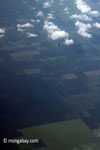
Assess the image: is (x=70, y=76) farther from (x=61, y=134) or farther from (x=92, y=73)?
(x=61, y=134)

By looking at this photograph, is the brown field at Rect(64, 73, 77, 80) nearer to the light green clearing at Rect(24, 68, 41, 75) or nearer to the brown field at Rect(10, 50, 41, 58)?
the light green clearing at Rect(24, 68, 41, 75)

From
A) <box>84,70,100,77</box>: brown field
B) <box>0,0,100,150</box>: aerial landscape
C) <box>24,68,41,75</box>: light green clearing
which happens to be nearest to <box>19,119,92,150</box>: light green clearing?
<box>0,0,100,150</box>: aerial landscape

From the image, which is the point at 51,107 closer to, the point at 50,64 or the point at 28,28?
the point at 50,64

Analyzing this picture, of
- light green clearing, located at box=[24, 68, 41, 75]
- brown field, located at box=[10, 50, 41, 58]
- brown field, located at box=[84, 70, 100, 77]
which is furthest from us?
brown field, located at box=[10, 50, 41, 58]

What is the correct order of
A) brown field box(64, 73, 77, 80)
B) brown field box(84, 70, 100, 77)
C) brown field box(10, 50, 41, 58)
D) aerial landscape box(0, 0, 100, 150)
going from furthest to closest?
brown field box(10, 50, 41, 58)
brown field box(84, 70, 100, 77)
brown field box(64, 73, 77, 80)
aerial landscape box(0, 0, 100, 150)

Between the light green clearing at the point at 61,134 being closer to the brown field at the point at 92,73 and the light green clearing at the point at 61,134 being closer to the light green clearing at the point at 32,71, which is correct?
the brown field at the point at 92,73

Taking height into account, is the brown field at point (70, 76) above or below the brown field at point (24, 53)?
below

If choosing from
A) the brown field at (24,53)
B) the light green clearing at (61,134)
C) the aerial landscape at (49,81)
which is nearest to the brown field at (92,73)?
the aerial landscape at (49,81)

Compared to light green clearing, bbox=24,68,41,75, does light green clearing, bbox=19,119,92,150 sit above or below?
below

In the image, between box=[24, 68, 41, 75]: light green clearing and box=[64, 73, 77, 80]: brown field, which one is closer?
box=[64, 73, 77, 80]: brown field
